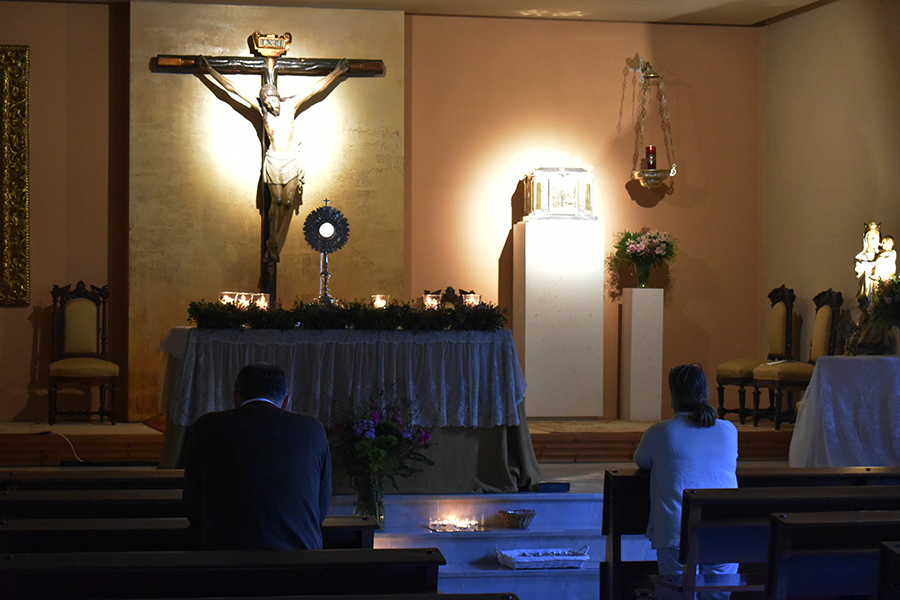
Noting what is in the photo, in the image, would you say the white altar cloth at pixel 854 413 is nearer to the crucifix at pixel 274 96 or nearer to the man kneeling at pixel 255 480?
the man kneeling at pixel 255 480

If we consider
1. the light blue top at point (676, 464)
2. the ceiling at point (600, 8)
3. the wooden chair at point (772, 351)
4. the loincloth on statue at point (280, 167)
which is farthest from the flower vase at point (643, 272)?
the light blue top at point (676, 464)

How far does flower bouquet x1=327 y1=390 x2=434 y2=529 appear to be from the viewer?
4.91 metres

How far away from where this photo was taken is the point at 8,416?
25.6 ft

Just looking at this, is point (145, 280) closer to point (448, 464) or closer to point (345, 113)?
point (345, 113)

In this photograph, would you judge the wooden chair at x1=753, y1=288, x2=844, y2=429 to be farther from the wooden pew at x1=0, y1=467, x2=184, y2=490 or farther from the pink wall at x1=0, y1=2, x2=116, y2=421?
the pink wall at x1=0, y1=2, x2=116, y2=421

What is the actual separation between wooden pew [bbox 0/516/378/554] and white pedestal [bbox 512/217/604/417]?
513 centimetres

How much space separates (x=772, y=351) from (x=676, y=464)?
17.0ft

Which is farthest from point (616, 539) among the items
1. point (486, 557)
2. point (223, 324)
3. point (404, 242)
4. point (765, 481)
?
point (404, 242)

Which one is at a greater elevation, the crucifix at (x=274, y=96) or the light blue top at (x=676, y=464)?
the crucifix at (x=274, y=96)

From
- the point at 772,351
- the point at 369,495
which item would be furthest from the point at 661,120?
the point at 369,495

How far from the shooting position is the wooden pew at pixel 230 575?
1.95 m

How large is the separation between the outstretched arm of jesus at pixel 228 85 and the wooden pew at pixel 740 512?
5.84 m

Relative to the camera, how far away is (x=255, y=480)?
251cm

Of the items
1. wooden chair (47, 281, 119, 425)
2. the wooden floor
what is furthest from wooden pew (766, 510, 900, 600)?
wooden chair (47, 281, 119, 425)
